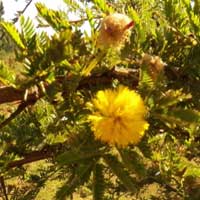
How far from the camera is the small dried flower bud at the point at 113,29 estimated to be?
0.55m

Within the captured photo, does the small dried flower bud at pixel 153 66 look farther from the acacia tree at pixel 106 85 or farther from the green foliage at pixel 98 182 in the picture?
the green foliage at pixel 98 182

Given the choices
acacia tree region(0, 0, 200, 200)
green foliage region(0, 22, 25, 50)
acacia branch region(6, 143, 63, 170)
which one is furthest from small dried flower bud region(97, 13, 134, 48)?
acacia branch region(6, 143, 63, 170)

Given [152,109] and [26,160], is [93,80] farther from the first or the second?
[26,160]

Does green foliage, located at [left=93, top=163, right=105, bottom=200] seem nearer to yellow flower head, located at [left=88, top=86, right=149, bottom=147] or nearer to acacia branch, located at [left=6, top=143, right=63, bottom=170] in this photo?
yellow flower head, located at [left=88, top=86, right=149, bottom=147]

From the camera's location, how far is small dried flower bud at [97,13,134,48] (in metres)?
0.55

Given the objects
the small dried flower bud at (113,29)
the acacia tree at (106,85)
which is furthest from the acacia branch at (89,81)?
the small dried flower bud at (113,29)

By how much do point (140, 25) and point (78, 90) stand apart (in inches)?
5.4

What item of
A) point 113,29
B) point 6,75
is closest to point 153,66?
point 113,29

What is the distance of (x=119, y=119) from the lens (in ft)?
1.66

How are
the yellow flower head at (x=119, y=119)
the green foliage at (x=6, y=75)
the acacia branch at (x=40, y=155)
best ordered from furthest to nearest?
the acacia branch at (x=40, y=155) → the green foliage at (x=6, y=75) → the yellow flower head at (x=119, y=119)

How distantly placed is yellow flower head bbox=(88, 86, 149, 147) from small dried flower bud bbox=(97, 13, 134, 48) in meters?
0.07

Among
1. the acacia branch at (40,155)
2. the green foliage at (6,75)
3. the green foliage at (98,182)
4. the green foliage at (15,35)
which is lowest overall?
the green foliage at (98,182)

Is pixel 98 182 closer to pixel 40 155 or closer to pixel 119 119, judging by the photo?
pixel 119 119

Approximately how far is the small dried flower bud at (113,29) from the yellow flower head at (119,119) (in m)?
0.07
